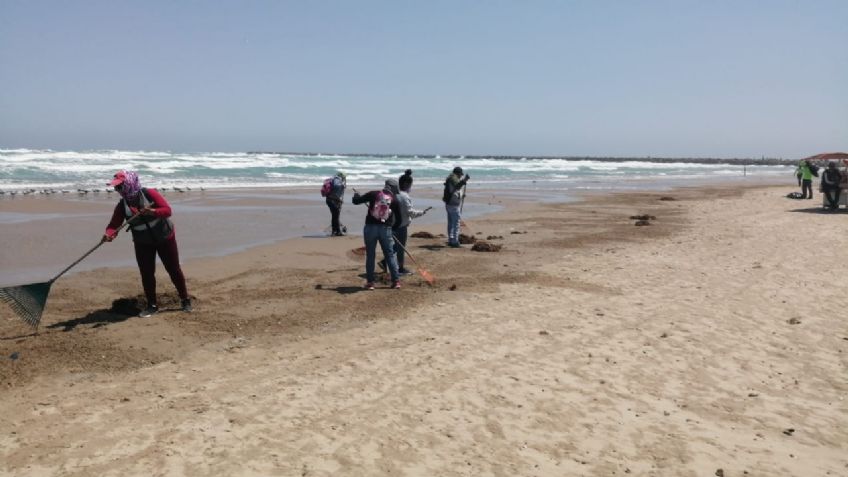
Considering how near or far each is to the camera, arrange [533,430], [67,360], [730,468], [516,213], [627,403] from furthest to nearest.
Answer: [516,213] < [67,360] < [627,403] < [533,430] < [730,468]

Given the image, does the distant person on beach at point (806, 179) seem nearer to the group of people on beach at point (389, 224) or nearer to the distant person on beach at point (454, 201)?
the distant person on beach at point (454, 201)

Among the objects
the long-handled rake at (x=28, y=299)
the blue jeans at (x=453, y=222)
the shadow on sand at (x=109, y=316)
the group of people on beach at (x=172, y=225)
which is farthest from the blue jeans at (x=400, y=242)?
the long-handled rake at (x=28, y=299)

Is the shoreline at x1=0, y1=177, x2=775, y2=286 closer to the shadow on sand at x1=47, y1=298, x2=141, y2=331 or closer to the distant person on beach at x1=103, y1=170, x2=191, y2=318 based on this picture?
the shadow on sand at x1=47, y1=298, x2=141, y2=331

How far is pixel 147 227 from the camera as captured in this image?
7.18m

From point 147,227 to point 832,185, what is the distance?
1941 centimetres

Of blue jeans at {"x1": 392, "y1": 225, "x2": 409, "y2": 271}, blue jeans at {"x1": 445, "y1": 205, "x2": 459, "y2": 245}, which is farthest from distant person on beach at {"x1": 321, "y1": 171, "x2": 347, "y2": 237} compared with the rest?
blue jeans at {"x1": 392, "y1": 225, "x2": 409, "y2": 271}

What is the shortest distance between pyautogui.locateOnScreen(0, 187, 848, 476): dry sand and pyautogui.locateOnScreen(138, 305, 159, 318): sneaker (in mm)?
154

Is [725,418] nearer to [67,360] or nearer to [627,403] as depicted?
[627,403]

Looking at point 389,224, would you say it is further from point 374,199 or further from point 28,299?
point 28,299

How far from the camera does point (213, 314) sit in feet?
24.3

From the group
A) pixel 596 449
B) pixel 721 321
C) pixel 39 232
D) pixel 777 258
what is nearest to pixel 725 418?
pixel 596 449

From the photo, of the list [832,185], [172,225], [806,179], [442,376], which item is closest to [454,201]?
[172,225]

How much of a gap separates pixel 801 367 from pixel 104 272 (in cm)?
915

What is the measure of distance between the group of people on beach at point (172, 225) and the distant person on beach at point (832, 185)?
42.1 feet
